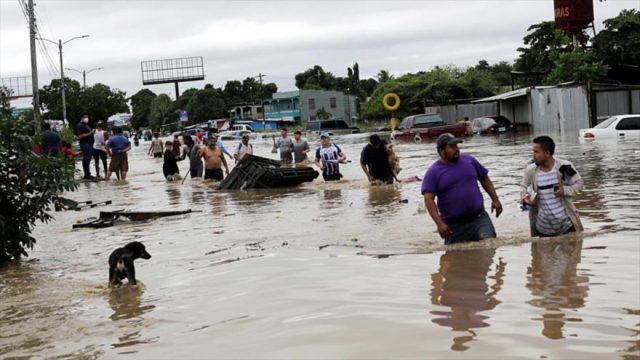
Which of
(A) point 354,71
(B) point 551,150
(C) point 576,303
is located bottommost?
(C) point 576,303

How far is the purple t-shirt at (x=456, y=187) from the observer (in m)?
8.16

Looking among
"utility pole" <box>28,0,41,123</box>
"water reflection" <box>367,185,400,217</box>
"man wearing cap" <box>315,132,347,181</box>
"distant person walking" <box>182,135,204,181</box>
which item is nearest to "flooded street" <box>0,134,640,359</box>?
"water reflection" <box>367,185,400,217</box>

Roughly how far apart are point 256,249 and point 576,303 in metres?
4.88

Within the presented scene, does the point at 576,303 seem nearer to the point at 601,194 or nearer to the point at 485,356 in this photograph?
the point at 485,356

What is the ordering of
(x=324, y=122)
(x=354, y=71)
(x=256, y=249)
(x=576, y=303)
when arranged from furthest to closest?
(x=354, y=71)
(x=324, y=122)
(x=256, y=249)
(x=576, y=303)

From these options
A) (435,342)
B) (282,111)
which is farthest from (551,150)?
(282,111)

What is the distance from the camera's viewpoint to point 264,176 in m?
19.2

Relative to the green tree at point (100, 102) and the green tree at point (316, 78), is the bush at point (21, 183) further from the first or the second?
the green tree at point (316, 78)

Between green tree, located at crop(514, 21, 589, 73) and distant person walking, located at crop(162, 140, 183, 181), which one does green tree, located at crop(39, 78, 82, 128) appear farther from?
distant person walking, located at crop(162, 140, 183, 181)

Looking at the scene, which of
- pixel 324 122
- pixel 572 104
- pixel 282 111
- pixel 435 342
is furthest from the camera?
pixel 282 111

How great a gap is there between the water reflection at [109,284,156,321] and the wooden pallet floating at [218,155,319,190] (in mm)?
11094

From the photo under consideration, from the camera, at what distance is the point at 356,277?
747cm

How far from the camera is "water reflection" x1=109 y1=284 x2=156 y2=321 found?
681cm

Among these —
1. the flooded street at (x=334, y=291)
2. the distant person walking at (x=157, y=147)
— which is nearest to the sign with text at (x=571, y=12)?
the distant person walking at (x=157, y=147)
